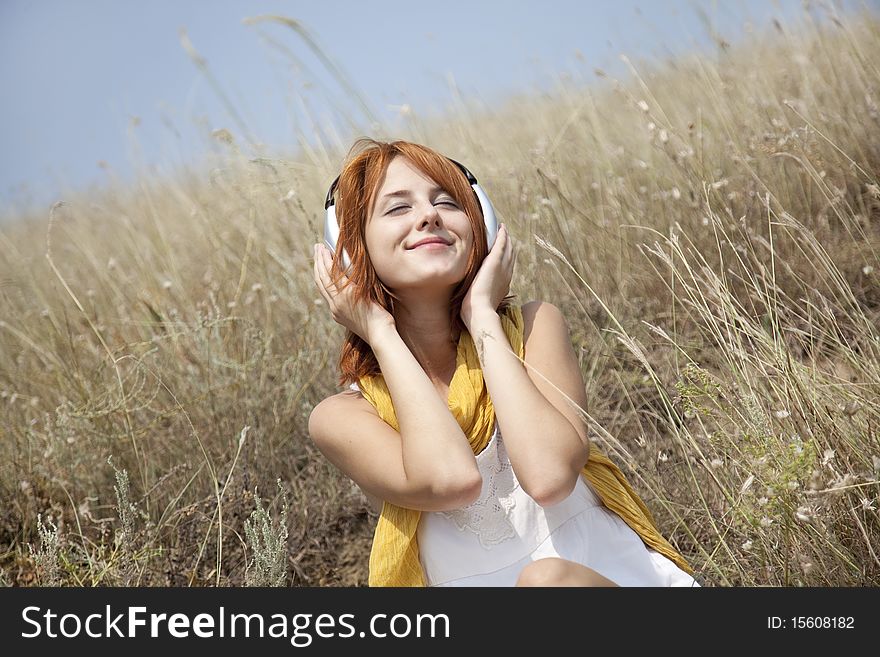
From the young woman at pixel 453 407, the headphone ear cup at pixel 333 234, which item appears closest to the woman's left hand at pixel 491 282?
the young woman at pixel 453 407

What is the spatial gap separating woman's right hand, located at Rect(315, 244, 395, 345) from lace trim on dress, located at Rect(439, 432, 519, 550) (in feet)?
1.37

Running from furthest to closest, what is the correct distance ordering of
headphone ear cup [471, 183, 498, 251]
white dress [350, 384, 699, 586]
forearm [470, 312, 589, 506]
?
headphone ear cup [471, 183, 498, 251] < white dress [350, 384, 699, 586] < forearm [470, 312, 589, 506]

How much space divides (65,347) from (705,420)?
2.91 metres

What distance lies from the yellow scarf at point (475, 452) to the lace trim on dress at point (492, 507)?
0.06 metres

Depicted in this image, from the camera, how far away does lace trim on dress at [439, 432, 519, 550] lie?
81.9 inches

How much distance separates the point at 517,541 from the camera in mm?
2064

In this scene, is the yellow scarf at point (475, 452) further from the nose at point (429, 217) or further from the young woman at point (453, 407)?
the nose at point (429, 217)

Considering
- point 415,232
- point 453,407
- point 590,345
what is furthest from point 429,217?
point 590,345

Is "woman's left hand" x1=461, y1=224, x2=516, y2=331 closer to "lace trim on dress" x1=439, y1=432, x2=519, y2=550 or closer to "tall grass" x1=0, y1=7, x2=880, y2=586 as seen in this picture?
"tall grass" x1=0, y1=7, x2=880, y2=586

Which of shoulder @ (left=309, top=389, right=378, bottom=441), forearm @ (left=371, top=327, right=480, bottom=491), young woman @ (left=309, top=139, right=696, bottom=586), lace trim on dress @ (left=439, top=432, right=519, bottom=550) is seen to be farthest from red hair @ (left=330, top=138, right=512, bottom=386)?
lace trim on dress @ (left=439, top=432, right=519, bottom=550)

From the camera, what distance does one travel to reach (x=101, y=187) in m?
6.35
